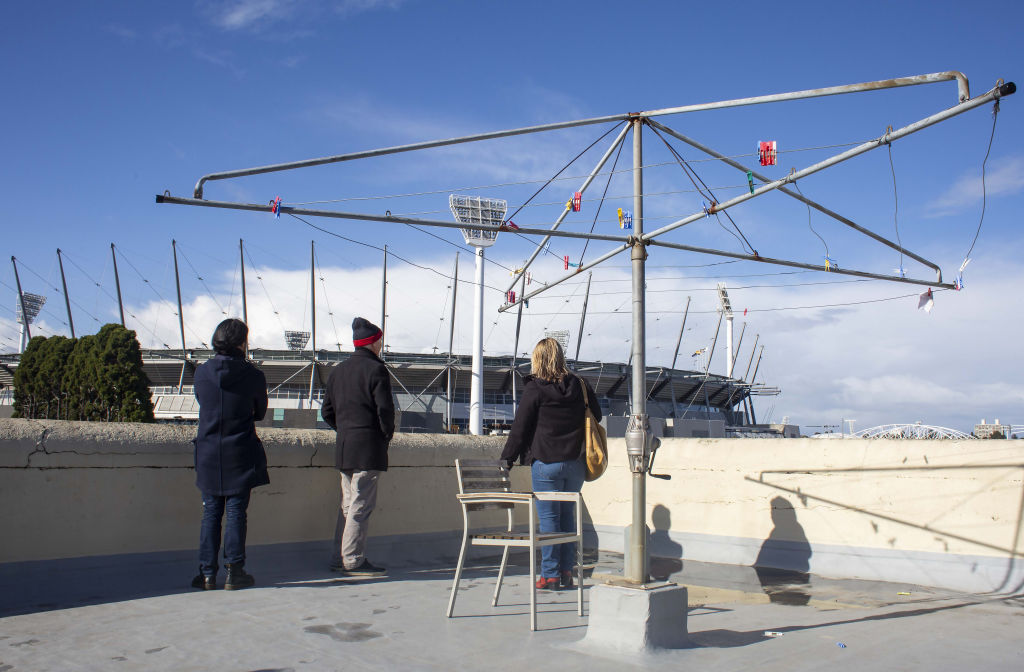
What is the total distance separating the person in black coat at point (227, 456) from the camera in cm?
480

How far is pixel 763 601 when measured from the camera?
4.95 meters

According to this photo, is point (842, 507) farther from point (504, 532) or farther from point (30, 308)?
point (30, 308)

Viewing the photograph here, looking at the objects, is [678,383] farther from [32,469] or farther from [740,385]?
[32,469]

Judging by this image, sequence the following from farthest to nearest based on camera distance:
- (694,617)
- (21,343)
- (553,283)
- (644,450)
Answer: (21,343) < (553,283) < (694,617) < (644,450)

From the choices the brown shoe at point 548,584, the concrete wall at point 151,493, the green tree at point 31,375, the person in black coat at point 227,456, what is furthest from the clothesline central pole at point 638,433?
the green tree at point 31,375

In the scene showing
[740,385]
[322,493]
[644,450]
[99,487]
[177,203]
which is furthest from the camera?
[740,385]

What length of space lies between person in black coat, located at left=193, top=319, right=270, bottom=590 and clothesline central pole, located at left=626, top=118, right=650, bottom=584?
246 centimetres

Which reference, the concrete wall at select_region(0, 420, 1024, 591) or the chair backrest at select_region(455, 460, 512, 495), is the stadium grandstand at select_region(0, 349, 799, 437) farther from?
the chair backrest at select_region(455, 460, 512, 495)

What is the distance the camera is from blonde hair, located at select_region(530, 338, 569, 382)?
553 cm

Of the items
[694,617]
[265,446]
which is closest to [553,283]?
[265,446]

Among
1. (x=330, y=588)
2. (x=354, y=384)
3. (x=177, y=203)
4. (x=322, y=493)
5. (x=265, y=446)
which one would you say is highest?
(x=177, y=203)

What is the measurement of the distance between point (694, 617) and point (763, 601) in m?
0.80

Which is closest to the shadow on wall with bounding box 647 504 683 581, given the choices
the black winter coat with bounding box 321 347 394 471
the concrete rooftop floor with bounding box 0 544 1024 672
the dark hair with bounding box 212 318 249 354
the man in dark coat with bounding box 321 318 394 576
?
the concrete rooftop floor with bounding box 0 544 1024 672

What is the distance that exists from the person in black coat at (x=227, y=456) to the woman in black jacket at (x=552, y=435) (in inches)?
68.9
